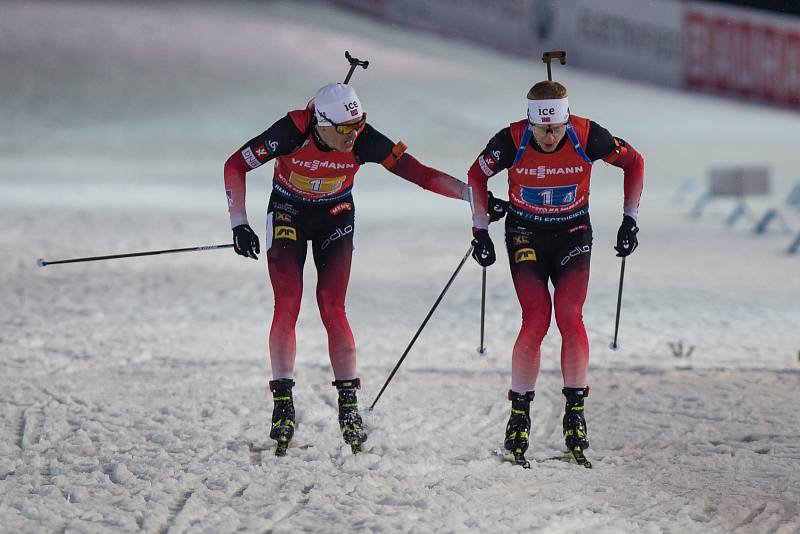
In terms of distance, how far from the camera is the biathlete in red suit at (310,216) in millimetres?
5680

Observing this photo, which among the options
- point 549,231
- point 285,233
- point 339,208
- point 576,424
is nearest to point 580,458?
point 576,424

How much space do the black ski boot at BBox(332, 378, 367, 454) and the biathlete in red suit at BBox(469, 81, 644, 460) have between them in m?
0.73

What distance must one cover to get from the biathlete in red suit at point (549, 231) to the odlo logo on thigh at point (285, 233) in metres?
0.89

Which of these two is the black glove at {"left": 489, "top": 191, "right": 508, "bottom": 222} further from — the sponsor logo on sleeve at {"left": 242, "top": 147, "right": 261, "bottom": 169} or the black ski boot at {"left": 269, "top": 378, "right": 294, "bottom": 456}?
the black ski boot at {"left": 269, "top": 378, "right": 294, "bottom": 456}

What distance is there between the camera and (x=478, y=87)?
27.0 m

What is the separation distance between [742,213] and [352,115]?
11218mm

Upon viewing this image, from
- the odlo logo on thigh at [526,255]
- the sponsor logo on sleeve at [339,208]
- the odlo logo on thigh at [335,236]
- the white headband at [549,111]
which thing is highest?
the white headband at [549,111]

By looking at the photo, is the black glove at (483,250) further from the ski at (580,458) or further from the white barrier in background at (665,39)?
the white barrier in background at (665,39)

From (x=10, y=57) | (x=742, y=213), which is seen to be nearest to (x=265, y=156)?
(x=742, y=213)

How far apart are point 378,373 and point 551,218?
2.49m

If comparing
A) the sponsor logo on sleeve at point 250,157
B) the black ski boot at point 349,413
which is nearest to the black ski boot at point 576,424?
the black ski boot at point 349,413

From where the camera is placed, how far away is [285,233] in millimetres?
5855

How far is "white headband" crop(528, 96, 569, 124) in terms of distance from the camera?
5.36 meters

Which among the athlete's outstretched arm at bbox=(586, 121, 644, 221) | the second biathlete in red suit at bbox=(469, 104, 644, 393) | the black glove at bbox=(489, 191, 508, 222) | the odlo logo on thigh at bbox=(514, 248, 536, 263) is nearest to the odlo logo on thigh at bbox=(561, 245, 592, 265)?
the second biathlete in red suit at bbox=(469, 104, 644, 393)
